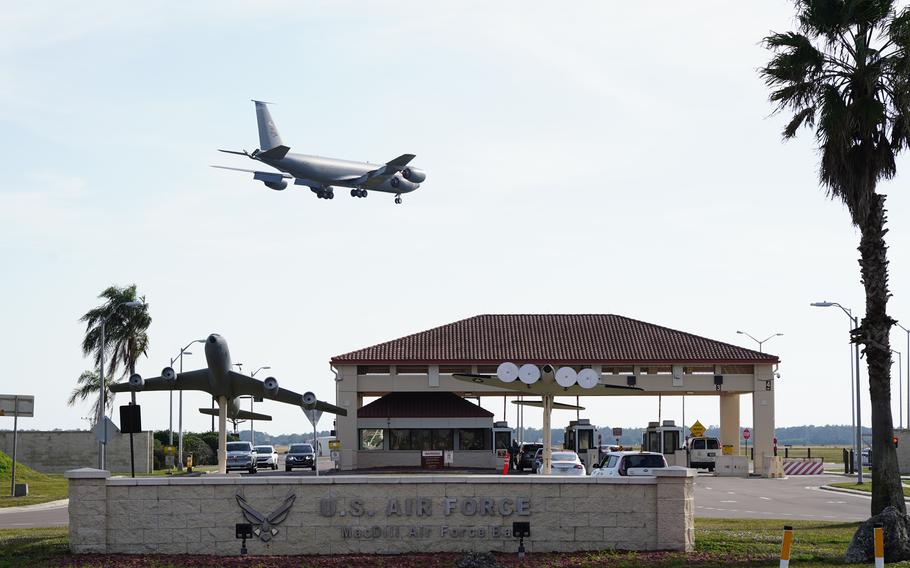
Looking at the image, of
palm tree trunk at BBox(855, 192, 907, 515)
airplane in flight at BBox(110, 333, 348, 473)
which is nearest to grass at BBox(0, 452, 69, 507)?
airplane in flight at BBox(110, 333, 348, 473)

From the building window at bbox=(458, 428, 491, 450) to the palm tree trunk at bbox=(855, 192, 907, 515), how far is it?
37246mm

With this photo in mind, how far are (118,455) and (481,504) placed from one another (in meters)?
52.9

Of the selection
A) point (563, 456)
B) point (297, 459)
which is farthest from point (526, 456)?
point (563, 456)

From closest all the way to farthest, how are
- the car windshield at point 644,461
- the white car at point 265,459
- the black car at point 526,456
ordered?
1. the car windshield at point 644,461
2. the black car at point 526,456
3. the white car at point 265,459

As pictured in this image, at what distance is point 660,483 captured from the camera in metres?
21.9

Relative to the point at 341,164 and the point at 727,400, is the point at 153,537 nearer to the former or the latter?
the point at 341,164

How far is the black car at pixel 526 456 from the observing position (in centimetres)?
5716

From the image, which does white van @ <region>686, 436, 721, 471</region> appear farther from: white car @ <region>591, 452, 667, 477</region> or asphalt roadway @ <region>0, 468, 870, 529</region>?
white car @ <region>591, 452, 667, 477</region>

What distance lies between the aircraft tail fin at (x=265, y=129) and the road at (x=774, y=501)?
3247cm

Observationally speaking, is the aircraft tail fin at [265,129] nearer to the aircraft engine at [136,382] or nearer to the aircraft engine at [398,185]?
the aircraft engine at [398,185]

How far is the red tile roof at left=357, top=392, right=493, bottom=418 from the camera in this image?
61.1 meters

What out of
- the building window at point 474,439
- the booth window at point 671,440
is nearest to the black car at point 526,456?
the building window at point 474,439

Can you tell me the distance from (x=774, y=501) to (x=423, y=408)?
81.2ft

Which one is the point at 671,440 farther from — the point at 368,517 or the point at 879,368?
the point at 368,517
